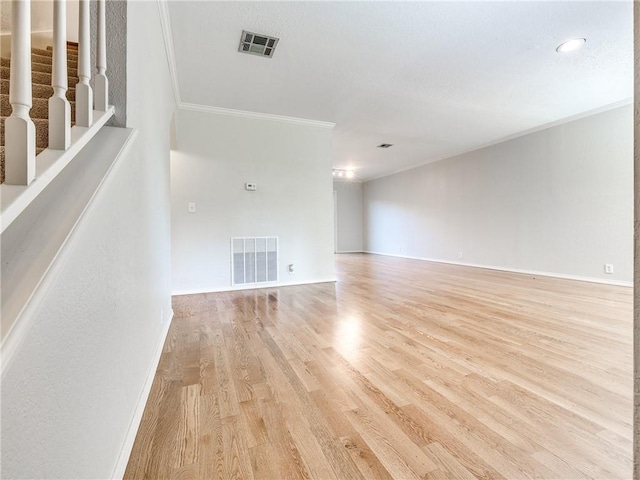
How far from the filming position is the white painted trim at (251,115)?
3803 millimetres

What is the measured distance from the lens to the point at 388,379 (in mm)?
1671

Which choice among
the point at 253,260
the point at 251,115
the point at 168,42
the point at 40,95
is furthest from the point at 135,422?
the point at 251,115

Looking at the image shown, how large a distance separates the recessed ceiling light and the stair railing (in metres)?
3.55

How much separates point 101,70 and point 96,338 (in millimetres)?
977

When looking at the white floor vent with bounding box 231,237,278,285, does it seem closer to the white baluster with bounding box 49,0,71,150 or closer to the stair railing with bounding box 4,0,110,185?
the stair railing with bounding box 4,0,110,185

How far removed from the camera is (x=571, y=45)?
270cm

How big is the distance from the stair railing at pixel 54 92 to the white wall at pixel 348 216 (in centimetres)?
873

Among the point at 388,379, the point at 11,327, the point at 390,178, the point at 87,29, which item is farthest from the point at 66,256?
the point at 390,178

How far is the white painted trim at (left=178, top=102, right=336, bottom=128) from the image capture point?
380cm

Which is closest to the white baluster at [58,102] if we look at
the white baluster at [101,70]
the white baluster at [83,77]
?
the white baluster at [83,77]

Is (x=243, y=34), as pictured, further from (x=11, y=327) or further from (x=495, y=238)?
(x=495, y=238)

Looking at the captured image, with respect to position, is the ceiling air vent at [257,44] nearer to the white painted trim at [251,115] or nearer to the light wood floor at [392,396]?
the white painted trim at [251,115]

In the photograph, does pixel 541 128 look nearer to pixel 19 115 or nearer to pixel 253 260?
pixel 253 260

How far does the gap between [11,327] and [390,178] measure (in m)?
8.85
